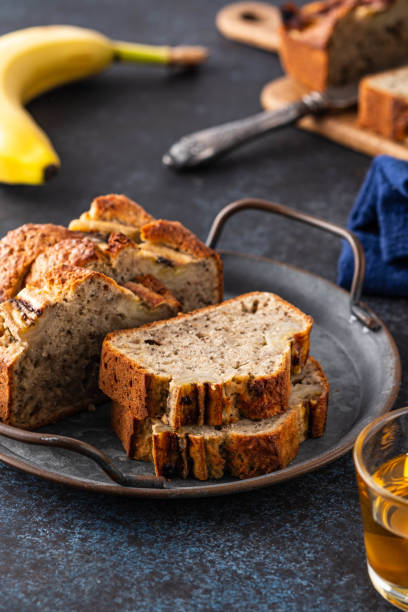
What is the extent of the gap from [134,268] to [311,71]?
8.00 feet

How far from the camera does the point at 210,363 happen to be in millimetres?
2174

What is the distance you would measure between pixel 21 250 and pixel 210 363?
2.34ft

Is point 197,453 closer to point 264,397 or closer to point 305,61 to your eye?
point 264,397

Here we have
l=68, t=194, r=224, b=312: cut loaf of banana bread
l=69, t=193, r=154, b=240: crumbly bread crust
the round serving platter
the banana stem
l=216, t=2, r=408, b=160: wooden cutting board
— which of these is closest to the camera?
the round serving platter

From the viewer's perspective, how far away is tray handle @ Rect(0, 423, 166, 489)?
6.06 ft

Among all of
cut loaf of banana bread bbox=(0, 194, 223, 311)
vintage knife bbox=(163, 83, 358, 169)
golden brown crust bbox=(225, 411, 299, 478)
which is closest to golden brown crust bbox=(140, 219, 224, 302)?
cut loaf of banana bread bbox=(0, 194, 223, 311)

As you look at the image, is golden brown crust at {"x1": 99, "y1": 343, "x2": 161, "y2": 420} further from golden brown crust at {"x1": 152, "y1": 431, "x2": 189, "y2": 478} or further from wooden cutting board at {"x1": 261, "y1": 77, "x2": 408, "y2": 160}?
wooden cutting board at {"x1": 261, "y1": 77, "x2": 408, "y2": 160}

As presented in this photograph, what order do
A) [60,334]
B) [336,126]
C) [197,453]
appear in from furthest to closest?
[336,126], [60,334], [197,453]

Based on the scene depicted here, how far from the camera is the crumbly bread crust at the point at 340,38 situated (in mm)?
4348

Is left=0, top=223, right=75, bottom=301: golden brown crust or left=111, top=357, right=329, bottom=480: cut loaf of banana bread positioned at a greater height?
left=0, top=223, right=75, bottom=301: golden brown crust

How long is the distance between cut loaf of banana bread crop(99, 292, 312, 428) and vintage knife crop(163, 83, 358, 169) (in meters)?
1.68

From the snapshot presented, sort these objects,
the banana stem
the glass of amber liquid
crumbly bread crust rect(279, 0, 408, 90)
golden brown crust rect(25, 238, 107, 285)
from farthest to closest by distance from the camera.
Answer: the banana stem < crumbly bread crust rect(279, 0, 408, 90) < golden brown crust rect(25, 238, 107, 285) < the glass of amber liquid

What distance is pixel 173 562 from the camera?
189 cm

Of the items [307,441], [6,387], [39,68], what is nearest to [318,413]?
[307,441]
